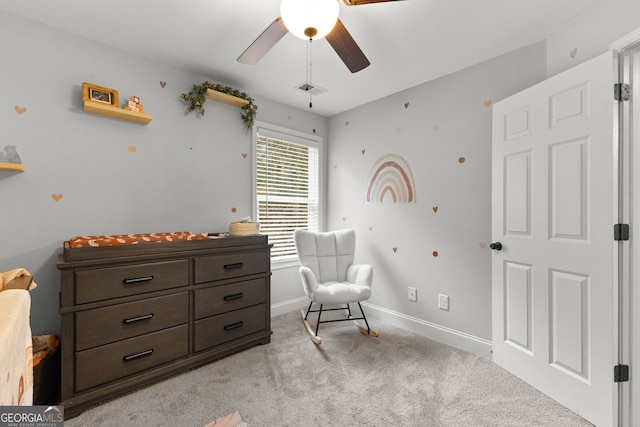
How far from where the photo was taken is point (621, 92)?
1569 mm

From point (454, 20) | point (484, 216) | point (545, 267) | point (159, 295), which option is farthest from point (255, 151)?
point (545, 267)

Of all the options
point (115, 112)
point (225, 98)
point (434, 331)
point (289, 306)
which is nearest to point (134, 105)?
point (115, 112)

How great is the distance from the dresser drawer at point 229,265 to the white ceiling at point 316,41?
5.29ft

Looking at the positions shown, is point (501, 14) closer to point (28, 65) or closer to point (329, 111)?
point (329, 111)

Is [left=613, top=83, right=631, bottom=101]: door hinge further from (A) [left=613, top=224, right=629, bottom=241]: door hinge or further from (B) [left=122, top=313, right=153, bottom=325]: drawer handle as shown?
(B) [left=122, top=313, right=153, bottom=325]: drawer handle

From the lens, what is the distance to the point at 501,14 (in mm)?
1869

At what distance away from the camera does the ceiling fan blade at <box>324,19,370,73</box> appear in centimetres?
156

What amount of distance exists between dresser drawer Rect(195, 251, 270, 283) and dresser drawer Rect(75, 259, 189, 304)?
11 cm

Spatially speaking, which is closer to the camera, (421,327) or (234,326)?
(234,326)

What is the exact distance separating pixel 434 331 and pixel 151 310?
2.35 metres

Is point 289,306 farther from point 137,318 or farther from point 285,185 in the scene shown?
point 137,318

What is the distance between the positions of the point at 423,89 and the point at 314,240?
1.83 m

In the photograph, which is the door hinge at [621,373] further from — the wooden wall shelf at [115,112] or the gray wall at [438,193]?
the wooden wall shelf at [115,112]

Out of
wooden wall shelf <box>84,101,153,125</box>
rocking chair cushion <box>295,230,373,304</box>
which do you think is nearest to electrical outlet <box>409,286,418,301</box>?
rocking chair cushion <box>295,230,373,304</box>
